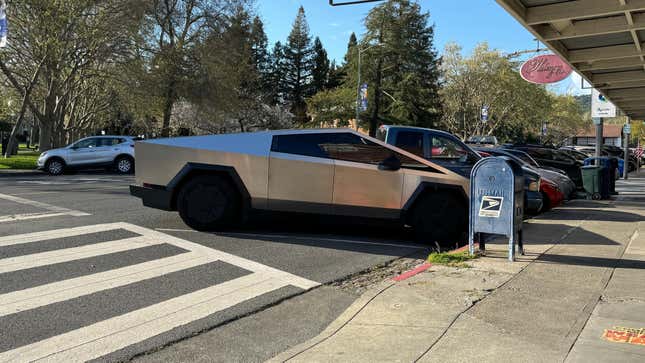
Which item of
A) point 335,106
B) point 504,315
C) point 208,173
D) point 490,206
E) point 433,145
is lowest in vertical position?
point 504,315

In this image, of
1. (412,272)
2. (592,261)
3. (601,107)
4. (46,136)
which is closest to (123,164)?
(46,136)

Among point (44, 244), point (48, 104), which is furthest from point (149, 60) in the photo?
point (44, 244)

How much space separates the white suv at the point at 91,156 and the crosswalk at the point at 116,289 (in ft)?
48.8

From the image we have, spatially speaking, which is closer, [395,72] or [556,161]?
[556,161]

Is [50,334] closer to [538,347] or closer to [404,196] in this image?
[538,347]

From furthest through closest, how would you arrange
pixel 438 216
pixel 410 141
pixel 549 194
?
pixel 549 194, pixel 410 141, pixel 438 216

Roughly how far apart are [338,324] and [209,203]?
14.0 feet

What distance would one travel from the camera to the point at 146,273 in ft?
19.5

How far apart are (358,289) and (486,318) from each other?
1566mm

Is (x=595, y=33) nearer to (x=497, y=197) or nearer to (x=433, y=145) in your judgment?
(x=433, y=145)

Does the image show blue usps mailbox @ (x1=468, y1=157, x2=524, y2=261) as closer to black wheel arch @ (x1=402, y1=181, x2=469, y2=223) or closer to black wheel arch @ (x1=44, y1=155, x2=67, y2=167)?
black wheel arch @ (x1=402, y1=181, x2=469, y2=223)

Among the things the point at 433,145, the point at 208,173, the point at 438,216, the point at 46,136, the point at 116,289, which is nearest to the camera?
the point at 116,289

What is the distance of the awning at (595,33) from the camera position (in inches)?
340

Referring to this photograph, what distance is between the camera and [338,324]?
446cm
